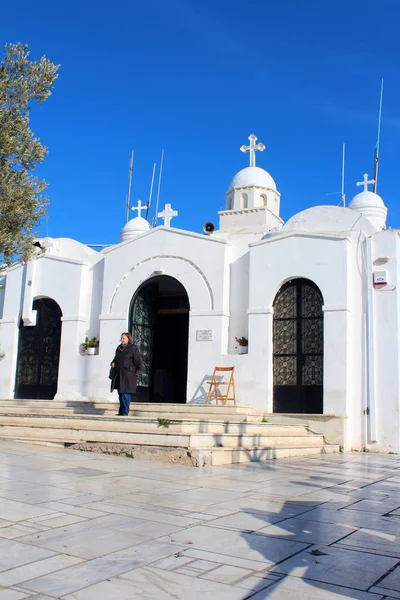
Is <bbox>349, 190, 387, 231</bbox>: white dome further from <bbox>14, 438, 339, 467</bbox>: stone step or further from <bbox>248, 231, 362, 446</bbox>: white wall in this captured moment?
<bbox>14, 438, 339, 467</bbox>: stone step

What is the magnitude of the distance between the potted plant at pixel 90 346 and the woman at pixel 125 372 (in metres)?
4.80

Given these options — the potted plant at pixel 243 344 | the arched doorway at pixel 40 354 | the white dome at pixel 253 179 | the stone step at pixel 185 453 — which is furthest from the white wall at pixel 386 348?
the arched doorway at pixel 40 354

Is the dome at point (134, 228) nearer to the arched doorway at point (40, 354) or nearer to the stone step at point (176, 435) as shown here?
the arched doorway at point (40, 354)

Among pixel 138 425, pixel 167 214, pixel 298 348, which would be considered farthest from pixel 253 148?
pixel 138 425

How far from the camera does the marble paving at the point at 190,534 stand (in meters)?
3.58

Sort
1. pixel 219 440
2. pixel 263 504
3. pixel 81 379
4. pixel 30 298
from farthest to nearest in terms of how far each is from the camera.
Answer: pixel 30 298 < pixel 81 379 < pixel 219 440 < pixel 263 504

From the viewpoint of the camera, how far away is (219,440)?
9586 mm

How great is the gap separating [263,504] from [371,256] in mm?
8963

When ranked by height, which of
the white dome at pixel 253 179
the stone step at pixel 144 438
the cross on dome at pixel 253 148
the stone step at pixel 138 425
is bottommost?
the stone step at pixel 144 438

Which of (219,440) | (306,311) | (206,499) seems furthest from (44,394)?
(206,499)

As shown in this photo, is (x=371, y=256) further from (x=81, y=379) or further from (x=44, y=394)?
(x=44, y=394)

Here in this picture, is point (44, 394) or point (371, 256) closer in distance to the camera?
point (371, 256)

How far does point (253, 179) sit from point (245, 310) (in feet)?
15.2

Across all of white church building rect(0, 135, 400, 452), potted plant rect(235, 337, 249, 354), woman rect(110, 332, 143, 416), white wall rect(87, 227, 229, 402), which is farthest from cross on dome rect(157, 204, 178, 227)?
woman rect(110, 332, 143, 416)
